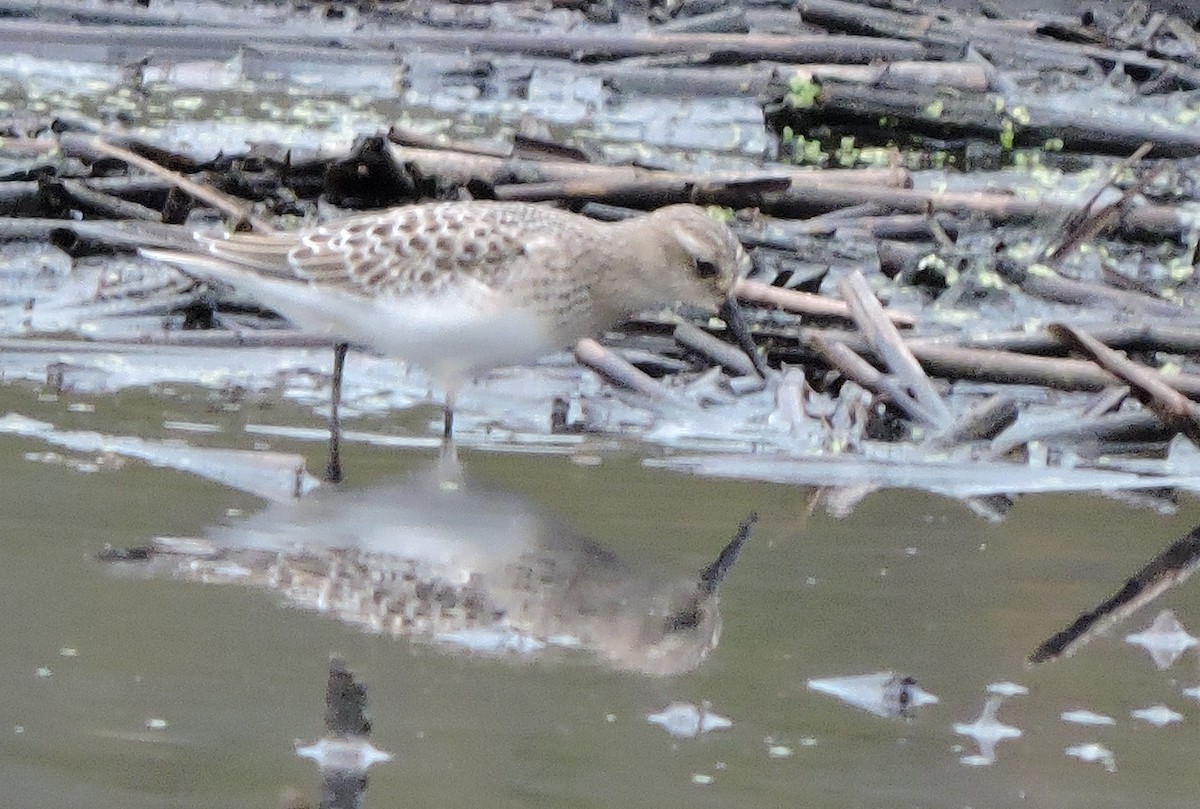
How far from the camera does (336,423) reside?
6.66 meters

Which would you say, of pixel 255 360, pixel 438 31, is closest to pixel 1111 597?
pixel 255 360

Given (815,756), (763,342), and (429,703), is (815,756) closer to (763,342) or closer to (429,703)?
(429,703)

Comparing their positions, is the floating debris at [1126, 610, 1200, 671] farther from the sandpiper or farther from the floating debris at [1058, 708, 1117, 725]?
the sandpiper

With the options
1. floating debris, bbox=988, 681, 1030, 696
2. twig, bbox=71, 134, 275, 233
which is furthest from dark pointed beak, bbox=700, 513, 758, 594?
twig, bbox=71, 134, 275, 233

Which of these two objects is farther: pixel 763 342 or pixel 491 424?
pixel 763 342

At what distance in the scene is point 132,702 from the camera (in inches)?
167

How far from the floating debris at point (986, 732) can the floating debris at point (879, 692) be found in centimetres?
13

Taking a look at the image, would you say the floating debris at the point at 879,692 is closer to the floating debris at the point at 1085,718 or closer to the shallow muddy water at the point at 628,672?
the shallow muddy water at the point at 628,672

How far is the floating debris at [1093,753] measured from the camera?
4227 mm

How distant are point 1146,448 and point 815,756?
277cm

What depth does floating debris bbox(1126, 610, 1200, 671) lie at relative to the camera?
488cm

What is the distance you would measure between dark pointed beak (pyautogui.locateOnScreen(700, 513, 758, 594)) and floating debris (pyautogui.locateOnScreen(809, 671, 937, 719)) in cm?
69

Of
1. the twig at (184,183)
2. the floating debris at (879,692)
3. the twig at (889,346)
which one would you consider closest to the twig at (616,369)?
the twig at (889,346)

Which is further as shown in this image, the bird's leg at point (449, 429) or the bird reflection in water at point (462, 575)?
the bird's leg at point (449, 429)
